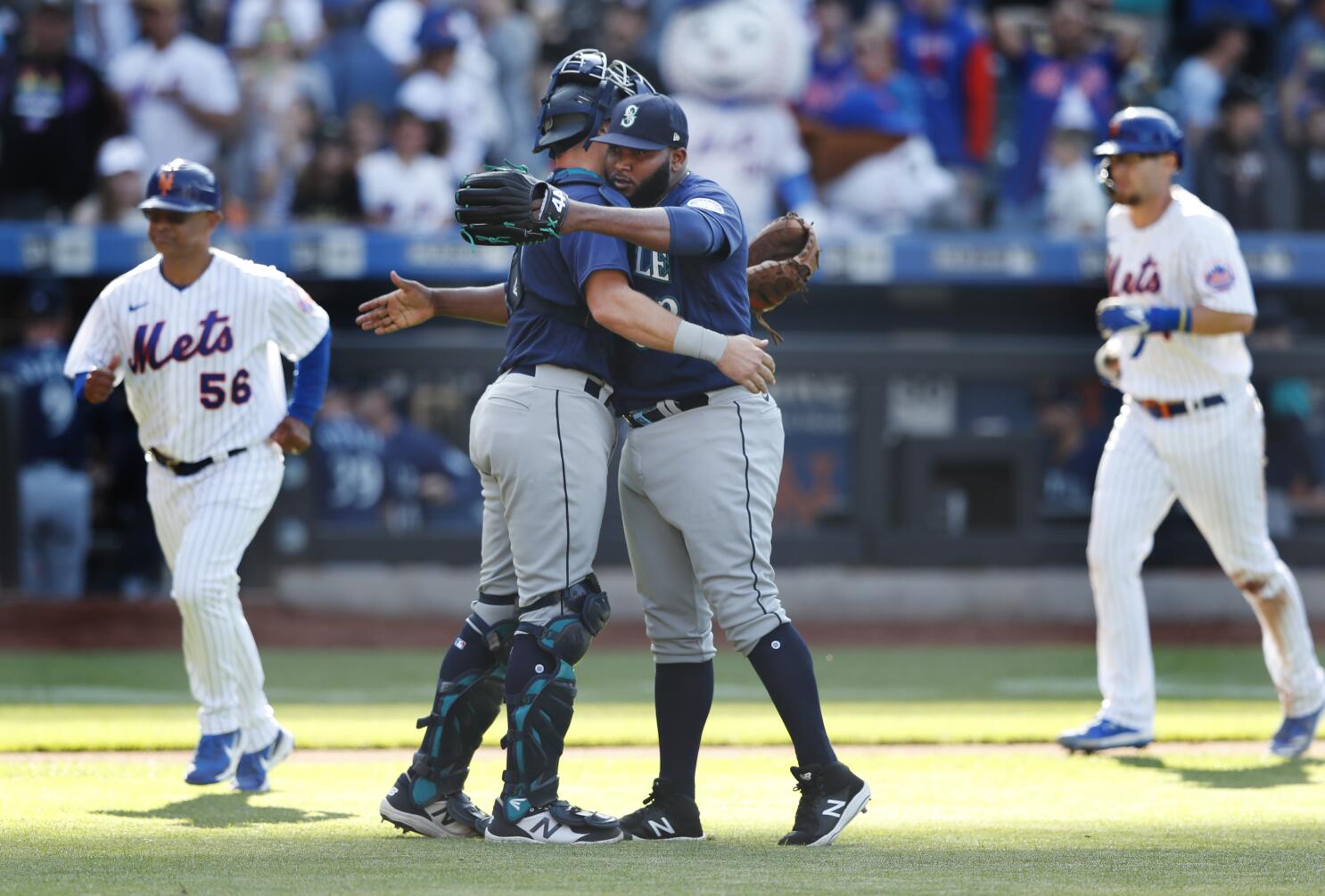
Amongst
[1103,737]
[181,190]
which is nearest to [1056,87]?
[1103,737]

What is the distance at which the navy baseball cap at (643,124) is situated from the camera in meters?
4.62

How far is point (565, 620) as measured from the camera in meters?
4.63

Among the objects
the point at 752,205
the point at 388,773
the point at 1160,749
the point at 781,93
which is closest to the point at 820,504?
the point at 752,205

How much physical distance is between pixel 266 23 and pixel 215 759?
25.8 feet

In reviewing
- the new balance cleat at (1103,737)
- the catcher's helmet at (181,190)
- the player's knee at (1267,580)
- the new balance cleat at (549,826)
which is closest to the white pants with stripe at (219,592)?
the catcher's helmet at (181,190)

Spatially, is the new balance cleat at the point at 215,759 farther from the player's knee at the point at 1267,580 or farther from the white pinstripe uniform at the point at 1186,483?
the player's knee at the point at 1267,580

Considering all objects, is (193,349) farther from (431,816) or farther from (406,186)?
(406,186)

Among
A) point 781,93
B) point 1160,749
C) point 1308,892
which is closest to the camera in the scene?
point 1308,892

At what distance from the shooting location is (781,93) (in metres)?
12.3

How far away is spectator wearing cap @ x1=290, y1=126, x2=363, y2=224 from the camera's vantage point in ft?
39.0

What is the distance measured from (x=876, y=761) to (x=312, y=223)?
6.56 metres

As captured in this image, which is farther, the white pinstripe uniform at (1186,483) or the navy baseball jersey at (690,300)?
the white pinstripe uniform at (1186,483)

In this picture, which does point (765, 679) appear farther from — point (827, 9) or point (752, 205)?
point (827, 9)

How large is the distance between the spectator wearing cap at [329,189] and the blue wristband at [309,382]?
19.5 ft
